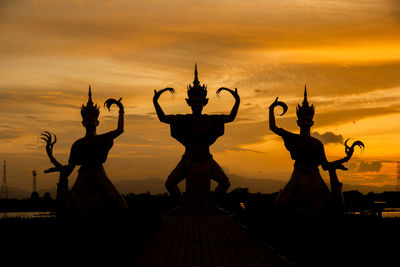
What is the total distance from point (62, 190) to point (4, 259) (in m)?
13.4

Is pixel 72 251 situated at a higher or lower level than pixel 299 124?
lower

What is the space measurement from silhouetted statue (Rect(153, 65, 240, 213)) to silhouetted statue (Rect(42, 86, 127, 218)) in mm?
4931

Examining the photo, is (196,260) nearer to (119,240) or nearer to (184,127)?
(119,240)

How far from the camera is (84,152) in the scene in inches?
1047

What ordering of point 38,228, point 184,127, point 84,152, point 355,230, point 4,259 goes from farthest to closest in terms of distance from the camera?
point 184,127 → point 84,152 → point 38,228 → point 355,230 → point 4,259

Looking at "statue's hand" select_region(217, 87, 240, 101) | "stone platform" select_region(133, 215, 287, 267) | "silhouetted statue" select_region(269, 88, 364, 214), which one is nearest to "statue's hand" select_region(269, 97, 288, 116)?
"silhouetted statue" select_region(269, 88, 364, 214)

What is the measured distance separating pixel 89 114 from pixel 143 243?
897 cm

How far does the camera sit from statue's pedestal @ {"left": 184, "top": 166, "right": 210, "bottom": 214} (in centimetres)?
3164

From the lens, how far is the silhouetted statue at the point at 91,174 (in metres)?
26.1

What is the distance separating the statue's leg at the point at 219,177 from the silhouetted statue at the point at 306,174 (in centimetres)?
520

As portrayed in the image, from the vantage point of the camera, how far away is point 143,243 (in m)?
19.4

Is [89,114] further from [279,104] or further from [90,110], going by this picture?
[279,104]

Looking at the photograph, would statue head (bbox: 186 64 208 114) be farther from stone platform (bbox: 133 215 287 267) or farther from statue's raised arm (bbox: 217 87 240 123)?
stone platform (bbox: 133 215 287 267)

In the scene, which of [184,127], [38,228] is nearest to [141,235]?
[38,228]
